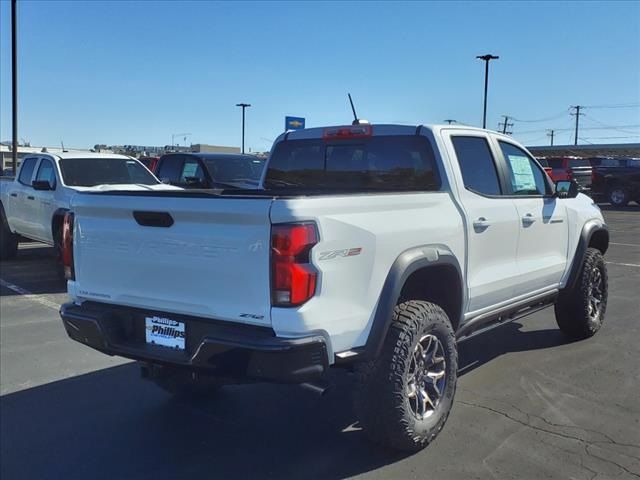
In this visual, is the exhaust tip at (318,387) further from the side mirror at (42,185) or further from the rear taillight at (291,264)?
the side mirror at (42,185)

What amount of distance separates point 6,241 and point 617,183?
21174 millimetres

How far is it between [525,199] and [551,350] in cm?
156

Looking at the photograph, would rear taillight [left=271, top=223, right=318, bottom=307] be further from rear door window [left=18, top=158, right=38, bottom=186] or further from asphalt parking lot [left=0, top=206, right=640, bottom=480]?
rear door window [left=18, top=158, right=38, bottom=186]

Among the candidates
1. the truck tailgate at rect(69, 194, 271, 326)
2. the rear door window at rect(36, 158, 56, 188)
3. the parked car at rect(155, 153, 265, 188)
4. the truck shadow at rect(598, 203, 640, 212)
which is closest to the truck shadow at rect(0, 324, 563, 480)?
the truck tailgate at rect(69, 194, 271, 326)

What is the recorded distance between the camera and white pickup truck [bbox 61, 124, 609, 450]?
9.62 feet

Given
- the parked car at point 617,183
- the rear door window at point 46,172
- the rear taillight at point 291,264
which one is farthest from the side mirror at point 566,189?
the parked car at point 617,183

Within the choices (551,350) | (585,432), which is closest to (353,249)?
(585,432)

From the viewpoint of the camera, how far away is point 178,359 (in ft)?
10.5

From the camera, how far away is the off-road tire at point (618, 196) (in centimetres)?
2358

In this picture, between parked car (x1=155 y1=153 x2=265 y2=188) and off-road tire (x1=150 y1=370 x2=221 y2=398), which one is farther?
parked car (x1=155 y1=153 x2=265 y2=188)

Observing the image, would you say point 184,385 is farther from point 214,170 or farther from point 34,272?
point 214,170

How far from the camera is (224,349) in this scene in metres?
2.98

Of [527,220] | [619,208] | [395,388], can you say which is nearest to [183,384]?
[395,388]

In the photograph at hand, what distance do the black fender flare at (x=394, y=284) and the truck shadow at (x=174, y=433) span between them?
76 cm
